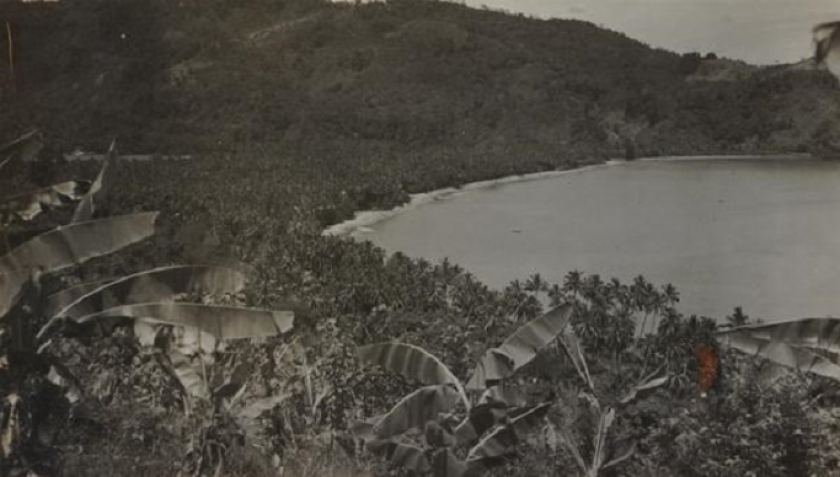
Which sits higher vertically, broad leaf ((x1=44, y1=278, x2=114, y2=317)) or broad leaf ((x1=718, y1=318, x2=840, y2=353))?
broad leaf ((x1=44, y1=278, x2=114, y2=317))

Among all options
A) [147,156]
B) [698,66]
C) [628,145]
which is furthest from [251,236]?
[698,66]

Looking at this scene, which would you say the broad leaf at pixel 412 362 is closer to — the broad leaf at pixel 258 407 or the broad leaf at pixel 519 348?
the broad leaf at pixel 519 348

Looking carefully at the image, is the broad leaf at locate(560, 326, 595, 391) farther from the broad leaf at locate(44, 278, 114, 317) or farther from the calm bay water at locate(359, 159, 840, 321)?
the broad leaf at locate(44, 278, 114, 317)

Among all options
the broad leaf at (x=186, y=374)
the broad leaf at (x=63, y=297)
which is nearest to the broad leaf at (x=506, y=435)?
the broad leaf at (x=186, y=374)

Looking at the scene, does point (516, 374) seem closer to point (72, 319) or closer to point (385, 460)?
point (385, 460)

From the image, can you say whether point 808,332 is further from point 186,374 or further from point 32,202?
point 32,202

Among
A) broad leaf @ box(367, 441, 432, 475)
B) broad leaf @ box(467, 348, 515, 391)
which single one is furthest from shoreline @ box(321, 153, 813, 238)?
broad leaf @ box(367, 441, 432, 475)
